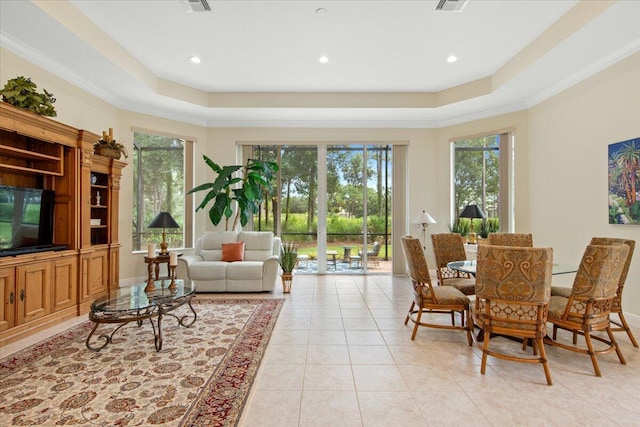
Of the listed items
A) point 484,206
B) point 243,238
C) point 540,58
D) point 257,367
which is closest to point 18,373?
point 257,367

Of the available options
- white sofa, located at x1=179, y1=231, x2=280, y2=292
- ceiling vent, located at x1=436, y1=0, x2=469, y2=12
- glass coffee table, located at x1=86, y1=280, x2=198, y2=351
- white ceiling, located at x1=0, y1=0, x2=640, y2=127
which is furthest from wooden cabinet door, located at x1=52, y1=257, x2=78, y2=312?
ceiling vent, located at x1=436, y1=0, x2=469, y2=12

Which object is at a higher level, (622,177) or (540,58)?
(540,58)

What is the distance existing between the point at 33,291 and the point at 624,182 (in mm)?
6862

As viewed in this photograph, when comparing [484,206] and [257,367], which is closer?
[257,367]

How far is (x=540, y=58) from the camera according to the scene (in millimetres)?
4047

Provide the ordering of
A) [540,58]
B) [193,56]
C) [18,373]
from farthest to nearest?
[193,56] < [540,58] < [18,373]

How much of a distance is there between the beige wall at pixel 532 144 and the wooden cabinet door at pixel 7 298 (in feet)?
7.19

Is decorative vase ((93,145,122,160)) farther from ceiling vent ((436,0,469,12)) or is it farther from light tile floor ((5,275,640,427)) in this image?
ceiling vent ((436,0,469,12))

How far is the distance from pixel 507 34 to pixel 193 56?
165 inches

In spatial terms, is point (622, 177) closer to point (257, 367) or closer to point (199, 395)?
point (257, 367)

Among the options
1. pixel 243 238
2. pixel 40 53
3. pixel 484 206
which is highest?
pixel 40 53

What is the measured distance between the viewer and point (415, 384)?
2463 mm

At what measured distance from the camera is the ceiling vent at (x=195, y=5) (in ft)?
10.8

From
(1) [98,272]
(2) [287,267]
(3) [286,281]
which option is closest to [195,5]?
(1) [98,272]
